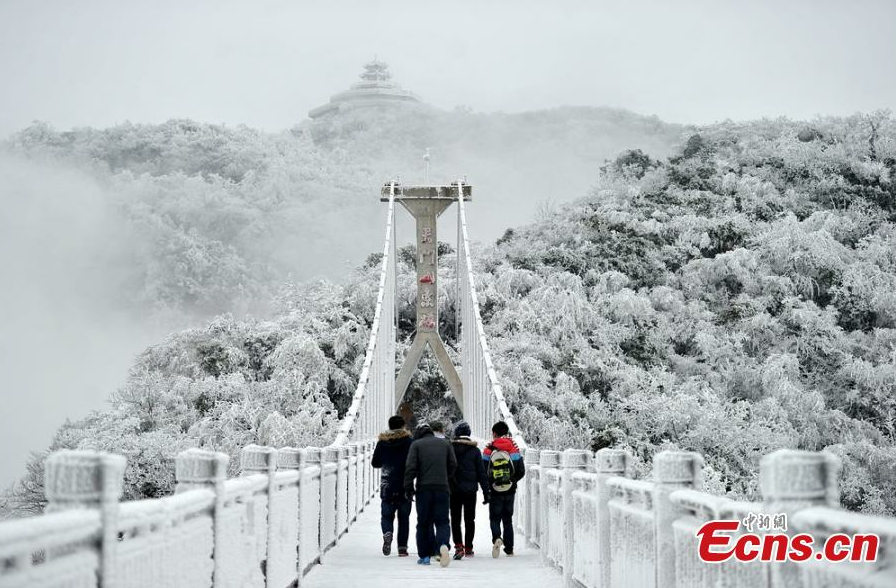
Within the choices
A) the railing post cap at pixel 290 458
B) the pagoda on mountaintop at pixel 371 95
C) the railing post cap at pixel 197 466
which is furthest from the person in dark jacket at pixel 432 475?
the pagoda on mountaintop at pixel 371 95

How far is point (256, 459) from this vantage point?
239 inches

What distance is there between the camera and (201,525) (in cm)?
435

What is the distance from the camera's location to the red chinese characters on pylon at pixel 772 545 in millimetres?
2736

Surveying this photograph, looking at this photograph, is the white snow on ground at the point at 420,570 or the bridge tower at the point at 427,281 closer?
the white snow on ground at the point at 420,570

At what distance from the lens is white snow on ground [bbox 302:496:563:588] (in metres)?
7.88

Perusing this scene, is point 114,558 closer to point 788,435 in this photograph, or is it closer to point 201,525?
point 201,525

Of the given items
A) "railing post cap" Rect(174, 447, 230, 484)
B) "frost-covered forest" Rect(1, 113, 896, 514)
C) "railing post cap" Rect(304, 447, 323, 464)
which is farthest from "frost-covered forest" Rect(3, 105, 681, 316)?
"railing post cap" Rect(174, 447, 230, 484)

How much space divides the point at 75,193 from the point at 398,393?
154 feet

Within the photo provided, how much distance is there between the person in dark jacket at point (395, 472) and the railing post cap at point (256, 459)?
3.70 metres

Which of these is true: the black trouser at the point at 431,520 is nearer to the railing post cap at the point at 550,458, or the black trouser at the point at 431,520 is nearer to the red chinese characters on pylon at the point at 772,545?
the railing post cap at the point at 550,458

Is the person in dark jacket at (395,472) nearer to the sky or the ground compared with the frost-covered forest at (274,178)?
nearer to the ground

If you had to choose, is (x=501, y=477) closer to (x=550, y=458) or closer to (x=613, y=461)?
(x=550, y=458)

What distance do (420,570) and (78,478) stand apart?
607 centimetres

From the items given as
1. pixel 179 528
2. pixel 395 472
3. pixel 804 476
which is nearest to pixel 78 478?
pixel 179 528
